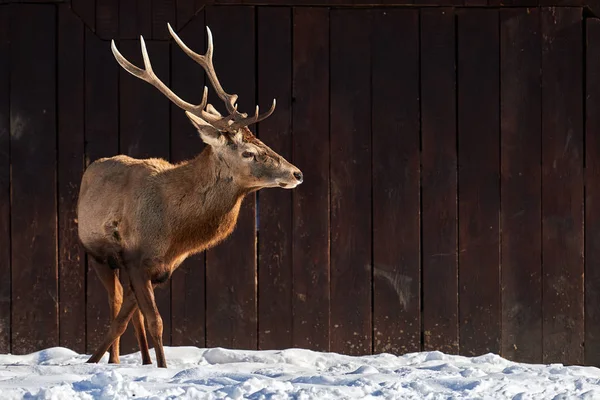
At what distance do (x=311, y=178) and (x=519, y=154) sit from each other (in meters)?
1.51

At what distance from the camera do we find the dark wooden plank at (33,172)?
8.31 metres

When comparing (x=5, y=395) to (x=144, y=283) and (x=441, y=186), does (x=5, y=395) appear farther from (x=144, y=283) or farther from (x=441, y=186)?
(x=441, y=186)

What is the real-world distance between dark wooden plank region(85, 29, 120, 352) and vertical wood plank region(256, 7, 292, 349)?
1052mm

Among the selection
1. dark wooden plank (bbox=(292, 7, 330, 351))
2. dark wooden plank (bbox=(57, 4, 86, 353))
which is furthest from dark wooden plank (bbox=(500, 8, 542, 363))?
dark wooden plank (bbox=(57, 4, 86, 353))

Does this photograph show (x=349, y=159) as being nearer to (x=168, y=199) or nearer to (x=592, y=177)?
(x=168, y=199)

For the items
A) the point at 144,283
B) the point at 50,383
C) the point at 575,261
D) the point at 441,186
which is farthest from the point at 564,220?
the point at 50,383

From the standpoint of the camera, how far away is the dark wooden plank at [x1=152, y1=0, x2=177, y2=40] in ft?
27.3

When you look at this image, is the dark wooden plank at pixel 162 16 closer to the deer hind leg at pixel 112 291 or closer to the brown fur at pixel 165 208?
the brown fur at pixel 165 208

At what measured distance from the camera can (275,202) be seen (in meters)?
8.43

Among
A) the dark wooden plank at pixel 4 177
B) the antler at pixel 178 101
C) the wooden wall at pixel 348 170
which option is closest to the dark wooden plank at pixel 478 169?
the wooden wall at pixel 348 170

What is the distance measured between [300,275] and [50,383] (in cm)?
280

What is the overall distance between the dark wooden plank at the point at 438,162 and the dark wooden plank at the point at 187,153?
1596 millimetres

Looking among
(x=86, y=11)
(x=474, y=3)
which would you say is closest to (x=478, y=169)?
(x=474, y=3)

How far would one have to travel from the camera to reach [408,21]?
8.44 m
